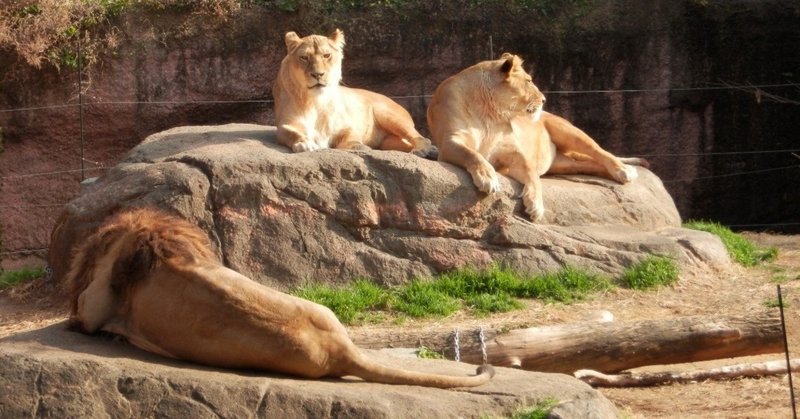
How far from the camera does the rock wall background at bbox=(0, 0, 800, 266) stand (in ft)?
50.6

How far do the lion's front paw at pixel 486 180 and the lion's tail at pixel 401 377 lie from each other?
16.7 feet

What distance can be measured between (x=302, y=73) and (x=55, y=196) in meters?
4.27

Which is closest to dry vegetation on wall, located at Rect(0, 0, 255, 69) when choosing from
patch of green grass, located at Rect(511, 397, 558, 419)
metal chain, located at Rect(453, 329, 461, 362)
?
metal chain, located at Rect(453, 329, 461, 362)

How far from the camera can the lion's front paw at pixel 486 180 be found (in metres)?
11.2

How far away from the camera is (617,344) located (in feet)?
27.3

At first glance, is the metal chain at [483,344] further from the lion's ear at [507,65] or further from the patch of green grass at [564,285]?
the lion's ear at [507,65]

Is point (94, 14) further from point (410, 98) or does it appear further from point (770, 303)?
point (770, 303)

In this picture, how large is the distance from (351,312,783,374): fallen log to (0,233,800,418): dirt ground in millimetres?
207

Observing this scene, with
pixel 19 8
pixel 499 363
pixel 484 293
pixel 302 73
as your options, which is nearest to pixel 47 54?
pixel 19 8

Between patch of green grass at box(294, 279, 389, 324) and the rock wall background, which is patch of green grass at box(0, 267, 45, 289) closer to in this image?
patch of green grass at box(294, 279, 389, 324)

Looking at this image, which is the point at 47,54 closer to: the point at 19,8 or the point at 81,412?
the point at 19,8

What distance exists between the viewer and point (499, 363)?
8.41 meters

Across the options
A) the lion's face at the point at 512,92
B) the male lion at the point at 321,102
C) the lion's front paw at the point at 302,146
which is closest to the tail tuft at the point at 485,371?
the lion's front paw at the point at 302,146

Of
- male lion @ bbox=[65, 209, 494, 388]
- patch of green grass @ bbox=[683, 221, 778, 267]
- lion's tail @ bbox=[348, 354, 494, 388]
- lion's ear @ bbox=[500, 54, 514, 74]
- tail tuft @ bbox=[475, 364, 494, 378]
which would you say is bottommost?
patch of green grass @ bbox=[683, 221, 778, 267]
